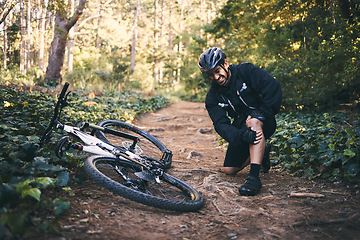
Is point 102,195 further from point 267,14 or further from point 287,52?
point 267,14

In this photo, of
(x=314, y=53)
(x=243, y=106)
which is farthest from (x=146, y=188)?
(x=314, y=53)

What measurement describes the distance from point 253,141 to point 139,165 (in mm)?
1338

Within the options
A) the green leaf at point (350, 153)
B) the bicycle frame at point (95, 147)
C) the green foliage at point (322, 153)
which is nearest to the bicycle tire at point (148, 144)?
the bicycle frame at point (95, 147)

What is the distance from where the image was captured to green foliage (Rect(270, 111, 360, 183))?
280cm

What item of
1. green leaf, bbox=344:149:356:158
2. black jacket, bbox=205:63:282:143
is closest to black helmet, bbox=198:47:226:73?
black jacket, bbox=205:63:282:143

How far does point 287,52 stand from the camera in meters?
7.50

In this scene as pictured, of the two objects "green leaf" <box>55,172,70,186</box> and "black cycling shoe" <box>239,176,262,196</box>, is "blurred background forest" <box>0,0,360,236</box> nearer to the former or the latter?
"green leaf" <box>55,172,70,186</box>

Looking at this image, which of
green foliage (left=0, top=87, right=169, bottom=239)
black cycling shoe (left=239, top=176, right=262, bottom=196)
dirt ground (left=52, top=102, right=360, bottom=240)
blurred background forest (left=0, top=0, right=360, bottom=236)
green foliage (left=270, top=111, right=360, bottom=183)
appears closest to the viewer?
green foliage (left=0, top=87, right=169, bottom=239)

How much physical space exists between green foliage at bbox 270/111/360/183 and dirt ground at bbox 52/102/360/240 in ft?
0.60

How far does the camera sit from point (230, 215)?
8.21ft

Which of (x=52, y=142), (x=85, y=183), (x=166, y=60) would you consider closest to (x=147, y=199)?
(x=85, y=183)

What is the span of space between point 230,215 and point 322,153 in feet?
5.10

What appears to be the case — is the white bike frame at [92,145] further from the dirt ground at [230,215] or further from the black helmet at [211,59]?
the black helmet at [211,59]

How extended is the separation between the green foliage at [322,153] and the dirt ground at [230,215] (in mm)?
182
